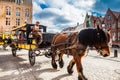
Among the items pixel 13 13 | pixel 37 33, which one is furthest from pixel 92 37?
pixel 13 13

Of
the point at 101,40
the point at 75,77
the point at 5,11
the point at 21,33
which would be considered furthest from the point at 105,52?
the point at 5,11

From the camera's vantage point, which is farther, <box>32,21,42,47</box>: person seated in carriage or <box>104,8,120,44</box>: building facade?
<box>104,8,120,44</box>: building facade

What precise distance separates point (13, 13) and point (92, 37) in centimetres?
4388

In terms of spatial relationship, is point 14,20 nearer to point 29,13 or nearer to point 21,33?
point 29,13

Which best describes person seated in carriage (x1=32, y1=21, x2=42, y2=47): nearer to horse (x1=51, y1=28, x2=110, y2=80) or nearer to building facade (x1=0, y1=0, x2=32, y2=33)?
horse (x1=51, y1=28, x2=110, y2=80)

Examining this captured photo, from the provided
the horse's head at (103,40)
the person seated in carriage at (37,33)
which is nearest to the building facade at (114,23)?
the person seated in carriage at (37,33)

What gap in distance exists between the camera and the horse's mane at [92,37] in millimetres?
6324

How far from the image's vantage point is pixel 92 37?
660cm

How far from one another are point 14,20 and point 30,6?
6.29m

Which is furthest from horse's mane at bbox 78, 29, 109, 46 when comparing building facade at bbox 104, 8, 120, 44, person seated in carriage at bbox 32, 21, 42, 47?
building facade at bbox 104, 8, 120, 44

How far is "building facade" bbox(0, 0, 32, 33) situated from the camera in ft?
151

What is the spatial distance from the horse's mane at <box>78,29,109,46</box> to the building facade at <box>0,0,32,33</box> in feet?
129

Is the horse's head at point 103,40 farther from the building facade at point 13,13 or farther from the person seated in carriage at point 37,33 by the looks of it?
the building facade at point 13,13

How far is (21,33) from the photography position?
1568cm
